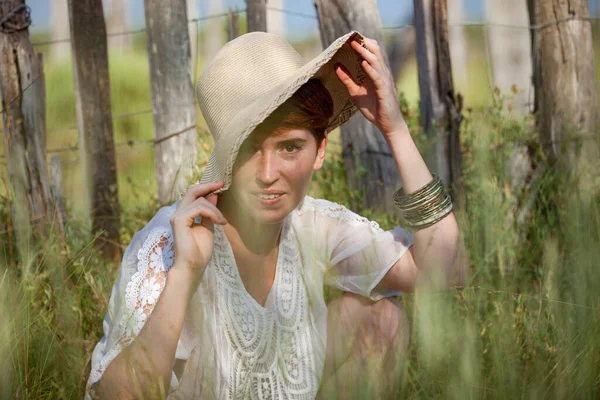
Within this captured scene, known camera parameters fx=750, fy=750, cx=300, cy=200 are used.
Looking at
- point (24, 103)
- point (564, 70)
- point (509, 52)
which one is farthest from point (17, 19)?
point (509, 52)

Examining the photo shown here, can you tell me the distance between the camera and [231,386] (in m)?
2.33

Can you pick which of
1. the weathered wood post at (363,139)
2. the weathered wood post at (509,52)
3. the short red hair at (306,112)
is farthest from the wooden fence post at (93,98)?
the weathered wood post at (509,52)

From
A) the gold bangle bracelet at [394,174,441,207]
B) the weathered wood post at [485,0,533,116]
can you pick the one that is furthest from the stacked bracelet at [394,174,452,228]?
the weathered wood post at [485,0,533,116]

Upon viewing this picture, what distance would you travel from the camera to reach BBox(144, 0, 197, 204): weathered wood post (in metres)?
4.37

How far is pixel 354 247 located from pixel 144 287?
756 millimetres

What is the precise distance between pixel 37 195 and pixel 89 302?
1175 millimetres

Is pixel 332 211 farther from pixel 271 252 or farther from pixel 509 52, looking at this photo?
pixel 509 52

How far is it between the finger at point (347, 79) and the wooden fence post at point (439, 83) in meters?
1.52

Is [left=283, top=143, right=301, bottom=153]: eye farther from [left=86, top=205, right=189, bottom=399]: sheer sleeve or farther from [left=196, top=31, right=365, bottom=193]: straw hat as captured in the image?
[left=86, top=205, right=189, bottom=399]: sheer sleeve

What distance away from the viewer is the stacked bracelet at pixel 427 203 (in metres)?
2.25

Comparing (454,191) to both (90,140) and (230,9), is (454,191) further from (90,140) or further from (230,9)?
(230,9)

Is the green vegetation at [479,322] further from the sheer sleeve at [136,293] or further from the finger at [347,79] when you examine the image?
the finger at [347,79]

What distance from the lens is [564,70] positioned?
404 centimetres

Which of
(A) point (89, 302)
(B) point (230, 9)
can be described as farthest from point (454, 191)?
(B) point (230, 9)
